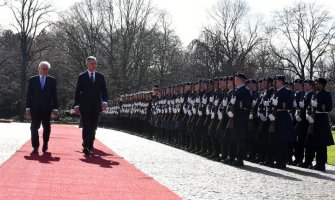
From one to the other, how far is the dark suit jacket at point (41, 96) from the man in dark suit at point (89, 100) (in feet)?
1.60

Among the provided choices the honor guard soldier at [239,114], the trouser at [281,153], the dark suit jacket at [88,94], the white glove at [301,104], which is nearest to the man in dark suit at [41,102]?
the dark suit jacket at [88,94]

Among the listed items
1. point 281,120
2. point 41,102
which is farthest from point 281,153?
point 41,102

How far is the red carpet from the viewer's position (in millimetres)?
7422

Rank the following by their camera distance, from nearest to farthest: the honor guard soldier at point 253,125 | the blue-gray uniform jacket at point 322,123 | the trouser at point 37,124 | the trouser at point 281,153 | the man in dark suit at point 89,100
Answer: the trouser at point 37,124 < the man in dark suit at point 89,100 < the blue-gray uniform jacket at point 322,123 < the trouser at point 281,153 < the honor guard soldier at point 253,125

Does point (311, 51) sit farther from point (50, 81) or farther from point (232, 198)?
point (232, 198)

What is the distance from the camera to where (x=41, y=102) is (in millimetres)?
12641

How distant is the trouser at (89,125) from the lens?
1282cm

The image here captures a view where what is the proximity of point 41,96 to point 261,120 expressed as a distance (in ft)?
15.9

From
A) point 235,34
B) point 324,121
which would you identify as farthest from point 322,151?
point 235,34

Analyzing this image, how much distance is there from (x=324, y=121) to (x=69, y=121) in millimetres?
46410

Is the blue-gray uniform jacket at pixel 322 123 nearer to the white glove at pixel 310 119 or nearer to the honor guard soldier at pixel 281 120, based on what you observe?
the white glove at pixel 310 119

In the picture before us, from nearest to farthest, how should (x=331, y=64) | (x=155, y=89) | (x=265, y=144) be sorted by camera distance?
(x=265, y=144) < (x=155, y=89) < (x=331, y=64)

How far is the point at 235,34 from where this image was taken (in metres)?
56.7

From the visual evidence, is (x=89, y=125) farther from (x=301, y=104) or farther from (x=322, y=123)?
(x=322, y=123)
